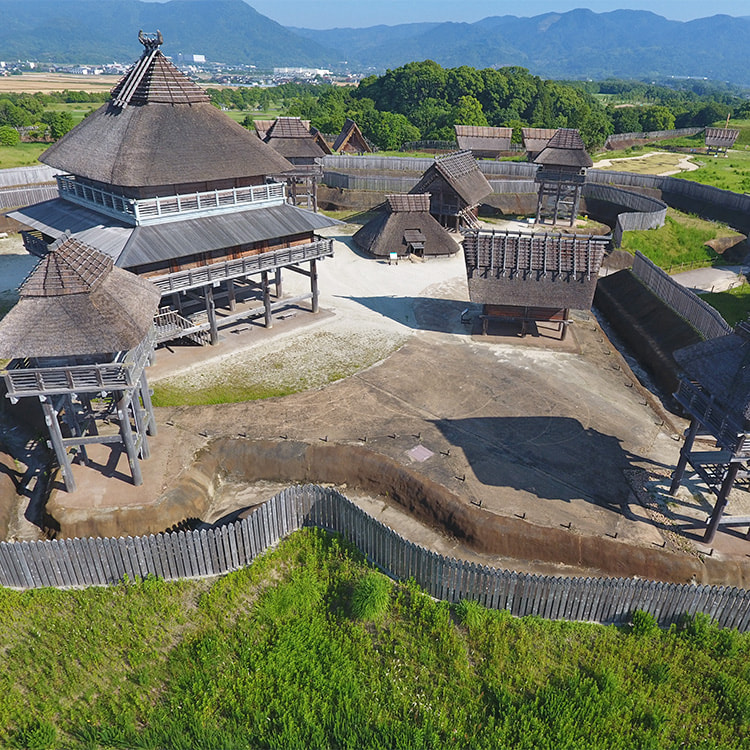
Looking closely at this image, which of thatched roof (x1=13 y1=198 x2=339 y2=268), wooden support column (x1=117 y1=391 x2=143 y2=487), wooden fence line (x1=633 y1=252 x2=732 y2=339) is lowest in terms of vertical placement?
wooden support column (x1=117 y1=391 x2=143 y2=487)

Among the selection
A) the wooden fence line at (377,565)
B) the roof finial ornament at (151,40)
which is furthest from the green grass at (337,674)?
the roof finial ornament at (151,40)

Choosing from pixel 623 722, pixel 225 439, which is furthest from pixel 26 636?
pixel 623 722

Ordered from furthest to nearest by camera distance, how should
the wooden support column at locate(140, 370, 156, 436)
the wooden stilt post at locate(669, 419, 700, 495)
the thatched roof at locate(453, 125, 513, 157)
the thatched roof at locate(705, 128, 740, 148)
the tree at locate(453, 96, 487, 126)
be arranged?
1. the tree at locate(453, 96, 487, 126)
2. the thatched roof at locate(705, 128, 740, 148)
3. the thatched roof at locate(453, 125, 513, 157)
4. the wooden support column at locate(140, 370, 156, 436)
5. the wooden stilt post at locate(669, 419, 700, 495)

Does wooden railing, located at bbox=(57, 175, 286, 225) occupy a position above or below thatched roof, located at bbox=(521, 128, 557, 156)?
below

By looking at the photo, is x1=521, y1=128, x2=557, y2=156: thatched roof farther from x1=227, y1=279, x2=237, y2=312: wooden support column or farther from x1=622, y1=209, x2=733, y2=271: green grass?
x1=227, y1=279, x2=237, y2=312: wooden support column

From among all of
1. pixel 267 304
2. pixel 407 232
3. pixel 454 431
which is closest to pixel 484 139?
pixel 407 232

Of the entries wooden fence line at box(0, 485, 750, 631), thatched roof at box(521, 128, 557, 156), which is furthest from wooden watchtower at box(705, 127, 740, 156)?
wooden fence line at box(0, 485, 750, 631)
